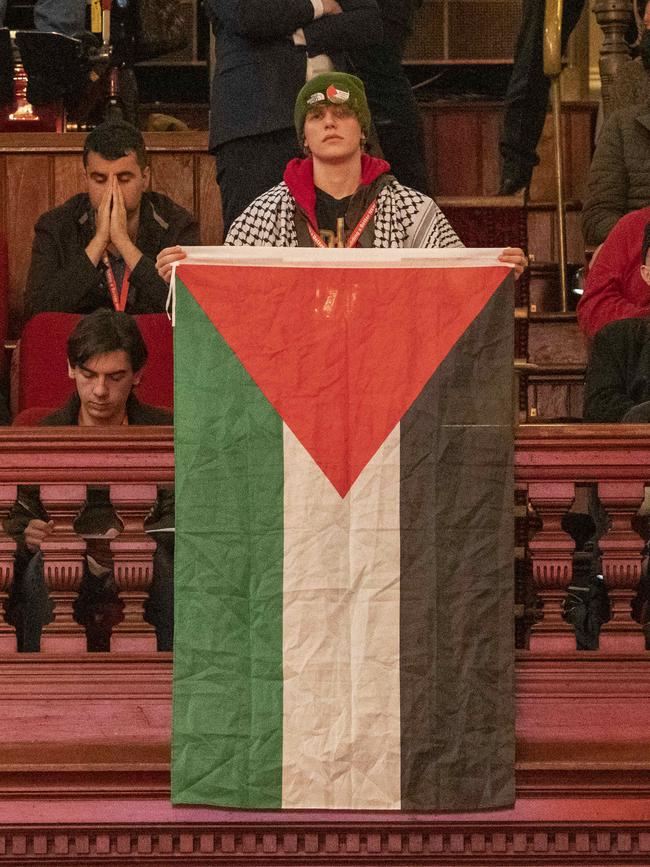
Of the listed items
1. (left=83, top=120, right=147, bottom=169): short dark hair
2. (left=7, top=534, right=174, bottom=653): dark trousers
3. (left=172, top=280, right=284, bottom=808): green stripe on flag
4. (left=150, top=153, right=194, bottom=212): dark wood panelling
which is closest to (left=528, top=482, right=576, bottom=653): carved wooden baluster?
(left=172, top=280, right=284, bottom=808): green stripe on flag

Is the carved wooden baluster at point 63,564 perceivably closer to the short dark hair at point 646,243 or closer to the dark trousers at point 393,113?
the short dark hair at point 646,243

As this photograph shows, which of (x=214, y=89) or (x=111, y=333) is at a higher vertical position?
(x=214, y=89)

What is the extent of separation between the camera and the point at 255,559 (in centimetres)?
375

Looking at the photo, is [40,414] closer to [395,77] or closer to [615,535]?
[615,535]

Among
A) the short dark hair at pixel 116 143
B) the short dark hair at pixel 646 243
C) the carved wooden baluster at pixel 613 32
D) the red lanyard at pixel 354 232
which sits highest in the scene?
the carved wooden baluster at pixel 613 32

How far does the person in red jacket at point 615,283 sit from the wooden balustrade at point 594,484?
3.99 feet

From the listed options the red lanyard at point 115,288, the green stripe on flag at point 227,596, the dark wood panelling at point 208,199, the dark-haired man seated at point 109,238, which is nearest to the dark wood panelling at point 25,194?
the dark wood panelling at point 208,199

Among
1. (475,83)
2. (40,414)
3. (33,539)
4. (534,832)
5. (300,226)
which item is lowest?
(534,832)

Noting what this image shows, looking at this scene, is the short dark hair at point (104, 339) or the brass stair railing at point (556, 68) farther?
the brass stair railing at point (556, 68)

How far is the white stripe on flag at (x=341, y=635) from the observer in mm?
3717

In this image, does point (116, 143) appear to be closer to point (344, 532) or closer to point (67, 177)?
point (67, 177)

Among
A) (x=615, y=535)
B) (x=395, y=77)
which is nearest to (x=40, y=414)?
(x=615, y=535)

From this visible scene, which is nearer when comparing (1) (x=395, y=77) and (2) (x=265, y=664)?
(2) (x=265, y=664)

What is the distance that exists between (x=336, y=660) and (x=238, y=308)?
2.25ft
